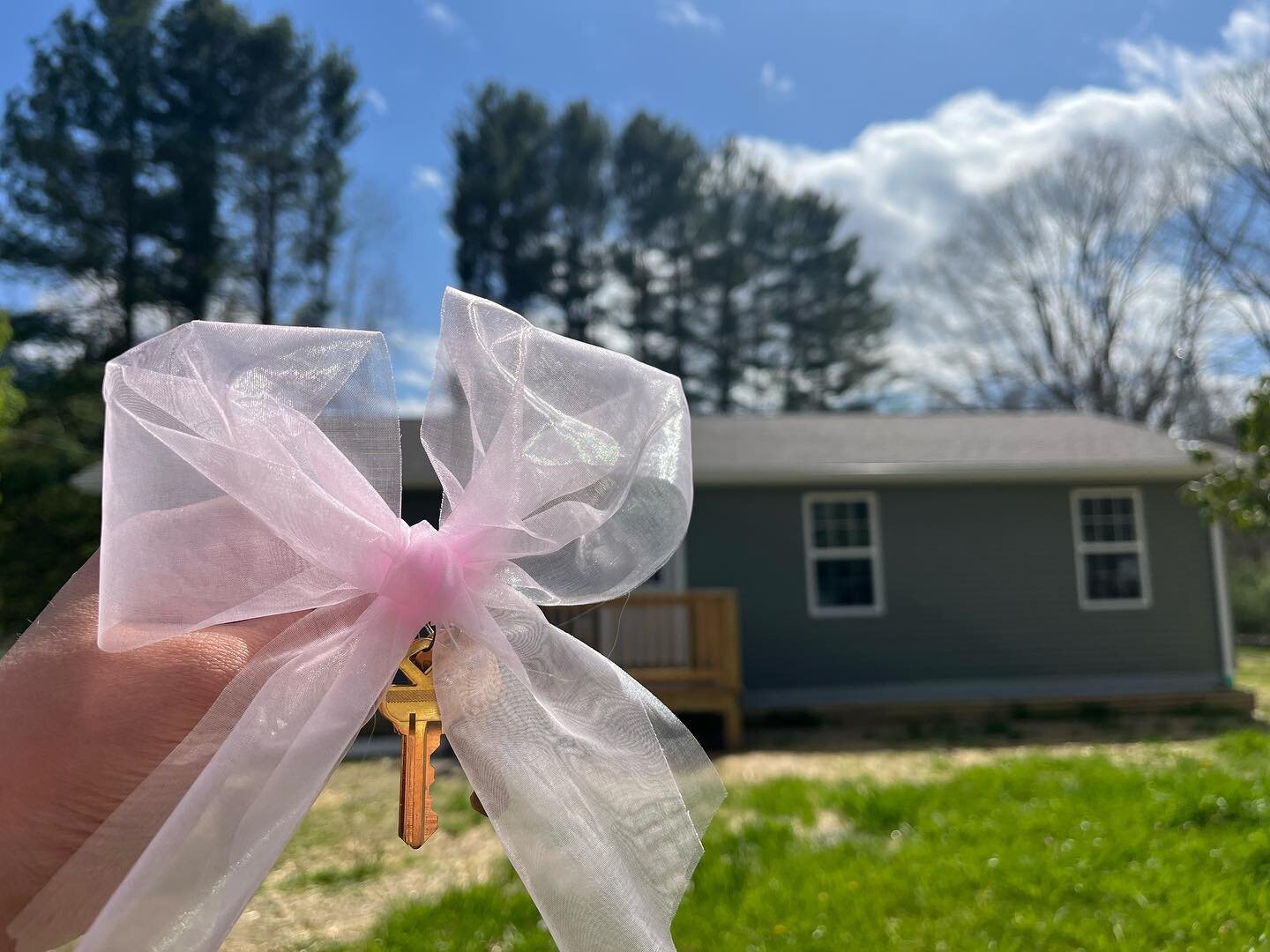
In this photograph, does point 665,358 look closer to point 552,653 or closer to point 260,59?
point 260,59

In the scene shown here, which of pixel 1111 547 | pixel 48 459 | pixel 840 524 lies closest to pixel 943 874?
pixel 840 524

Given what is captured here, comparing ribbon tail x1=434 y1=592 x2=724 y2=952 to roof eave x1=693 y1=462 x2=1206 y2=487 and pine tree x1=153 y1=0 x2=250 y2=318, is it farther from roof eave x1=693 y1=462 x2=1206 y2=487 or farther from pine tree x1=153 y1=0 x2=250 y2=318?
pine tree x1=153 y1=0 x2=250 y2=318

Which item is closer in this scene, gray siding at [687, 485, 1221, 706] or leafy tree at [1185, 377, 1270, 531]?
leafy tree at [1185, 377, 1270, 531]

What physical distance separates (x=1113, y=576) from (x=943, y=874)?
8.91m

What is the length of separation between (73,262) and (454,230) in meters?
8.94

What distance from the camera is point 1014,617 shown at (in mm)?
10945

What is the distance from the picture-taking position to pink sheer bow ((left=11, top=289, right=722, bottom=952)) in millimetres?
825

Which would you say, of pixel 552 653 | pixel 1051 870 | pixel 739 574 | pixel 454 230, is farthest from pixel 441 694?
pixel 454 230

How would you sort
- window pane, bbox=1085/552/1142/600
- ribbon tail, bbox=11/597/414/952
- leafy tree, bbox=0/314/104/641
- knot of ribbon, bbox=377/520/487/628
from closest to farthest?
ribbon tail, bbox=11/597/414/952 < knot of ribbon, bbox=377/520/487/628 < window pane, bbox=1085/552/1142/600 < leafy tree, bbox=0/314/104/641

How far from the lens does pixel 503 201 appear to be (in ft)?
79.6

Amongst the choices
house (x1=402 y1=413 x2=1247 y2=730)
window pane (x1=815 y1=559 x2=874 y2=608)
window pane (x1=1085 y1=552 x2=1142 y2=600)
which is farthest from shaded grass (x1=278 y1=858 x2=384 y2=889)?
window pane (x1=1085 y1=552 x2=1142 y2=600)

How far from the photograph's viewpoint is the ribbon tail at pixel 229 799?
0.77 m

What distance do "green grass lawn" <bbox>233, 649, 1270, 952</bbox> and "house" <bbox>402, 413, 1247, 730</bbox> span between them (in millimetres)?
5239

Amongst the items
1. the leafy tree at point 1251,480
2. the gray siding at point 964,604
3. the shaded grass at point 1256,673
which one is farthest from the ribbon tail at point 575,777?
the shaded grass at point 1256,673
